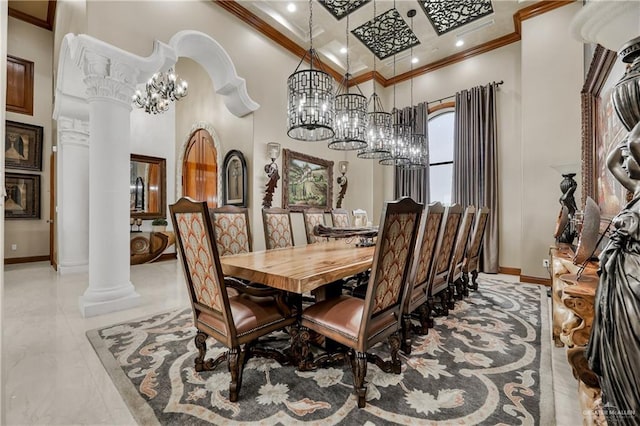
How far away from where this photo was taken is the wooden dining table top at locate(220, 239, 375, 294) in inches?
57.3

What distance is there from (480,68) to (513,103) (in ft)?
3.00

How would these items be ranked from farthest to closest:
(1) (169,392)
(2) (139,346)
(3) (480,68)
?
1. (3) (480,68)
2. (2) (139,346)
3. (1) (169,392)

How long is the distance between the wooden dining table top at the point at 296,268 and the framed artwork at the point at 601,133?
176 cm

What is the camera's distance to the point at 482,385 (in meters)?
1.58

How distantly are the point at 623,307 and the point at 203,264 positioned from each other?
1587mm

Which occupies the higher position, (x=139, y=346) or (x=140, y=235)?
(x=140, y=235)

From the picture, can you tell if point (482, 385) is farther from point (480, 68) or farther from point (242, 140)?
point (480, 68)

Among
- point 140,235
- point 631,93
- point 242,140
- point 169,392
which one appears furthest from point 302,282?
point 140,235

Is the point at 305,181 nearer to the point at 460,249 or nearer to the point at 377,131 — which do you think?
the point at 377,131

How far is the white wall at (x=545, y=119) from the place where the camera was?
3.69 meters

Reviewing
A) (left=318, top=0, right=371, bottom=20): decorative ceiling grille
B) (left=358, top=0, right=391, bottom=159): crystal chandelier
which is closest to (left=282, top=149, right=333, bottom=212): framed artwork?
(left=358, top=0, right=391, bottom=159): crystal chandelier

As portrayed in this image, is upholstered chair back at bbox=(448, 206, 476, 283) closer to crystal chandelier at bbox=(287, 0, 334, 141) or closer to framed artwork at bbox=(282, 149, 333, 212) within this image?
crystal chandelier at bbox=(287, 0, 334, 141)

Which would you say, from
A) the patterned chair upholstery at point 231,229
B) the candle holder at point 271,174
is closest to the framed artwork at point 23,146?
the candle holder at point 271,174

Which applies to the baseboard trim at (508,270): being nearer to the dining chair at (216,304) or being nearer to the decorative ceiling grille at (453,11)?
the decorative ceiling grille at (453,11)
